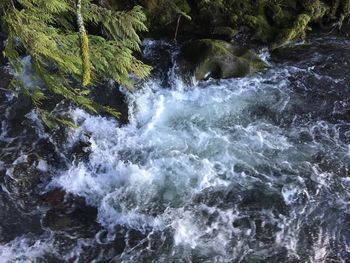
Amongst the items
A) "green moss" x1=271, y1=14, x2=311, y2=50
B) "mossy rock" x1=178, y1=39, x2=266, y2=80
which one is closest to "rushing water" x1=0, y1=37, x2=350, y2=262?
"mossy rock" x1=178, y1=39, x2=266, y2=80

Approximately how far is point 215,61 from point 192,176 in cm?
322

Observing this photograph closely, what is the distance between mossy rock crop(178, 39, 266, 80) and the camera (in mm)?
9977

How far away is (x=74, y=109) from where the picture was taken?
9383 mm

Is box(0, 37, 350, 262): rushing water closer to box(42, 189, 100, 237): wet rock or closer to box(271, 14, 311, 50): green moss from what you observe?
box(42, 189, 100, 237): wet rock

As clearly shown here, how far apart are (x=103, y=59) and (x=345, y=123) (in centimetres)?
578

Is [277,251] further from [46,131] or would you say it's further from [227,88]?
[46,131]

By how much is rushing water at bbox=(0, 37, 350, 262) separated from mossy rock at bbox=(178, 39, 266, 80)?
219mm

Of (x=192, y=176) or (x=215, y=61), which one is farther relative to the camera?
(x=215, y=61)

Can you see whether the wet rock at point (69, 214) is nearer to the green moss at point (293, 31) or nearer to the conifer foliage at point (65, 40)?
the conifer foliage at point (65, 40)

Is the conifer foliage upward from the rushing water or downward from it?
upward

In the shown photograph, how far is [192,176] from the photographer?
802cm

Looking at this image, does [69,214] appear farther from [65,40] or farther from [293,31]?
[293,31]

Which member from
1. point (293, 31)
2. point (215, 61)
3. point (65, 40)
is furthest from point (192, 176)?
point (293, 31)

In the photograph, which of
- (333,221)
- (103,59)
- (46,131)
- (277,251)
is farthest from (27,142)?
(333,221)
